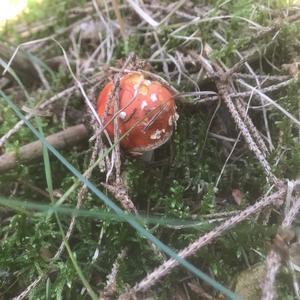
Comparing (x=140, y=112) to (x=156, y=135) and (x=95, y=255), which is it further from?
(x=95, y=255)

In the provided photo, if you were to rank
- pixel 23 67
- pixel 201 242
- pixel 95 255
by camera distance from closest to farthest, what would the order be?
pixel 201 242
pixel 95 255
pixel 23 67

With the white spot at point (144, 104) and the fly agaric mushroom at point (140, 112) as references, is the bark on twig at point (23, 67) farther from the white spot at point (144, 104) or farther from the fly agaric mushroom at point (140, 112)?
the white spot at point (144, 104)

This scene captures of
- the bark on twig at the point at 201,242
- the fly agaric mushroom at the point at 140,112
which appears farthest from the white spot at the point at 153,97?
the bark on twig at the point at 201,242

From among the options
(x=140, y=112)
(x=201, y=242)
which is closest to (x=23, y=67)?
(x=140, y=112)

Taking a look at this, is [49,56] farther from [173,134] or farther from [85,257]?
[85,257]

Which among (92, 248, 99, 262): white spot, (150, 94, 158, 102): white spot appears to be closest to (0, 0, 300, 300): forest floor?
(92, 248, 99, 262): white spot

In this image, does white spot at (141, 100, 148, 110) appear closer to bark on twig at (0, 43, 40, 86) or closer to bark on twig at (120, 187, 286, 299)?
bark on twig at (120, 187, 286, 299)
